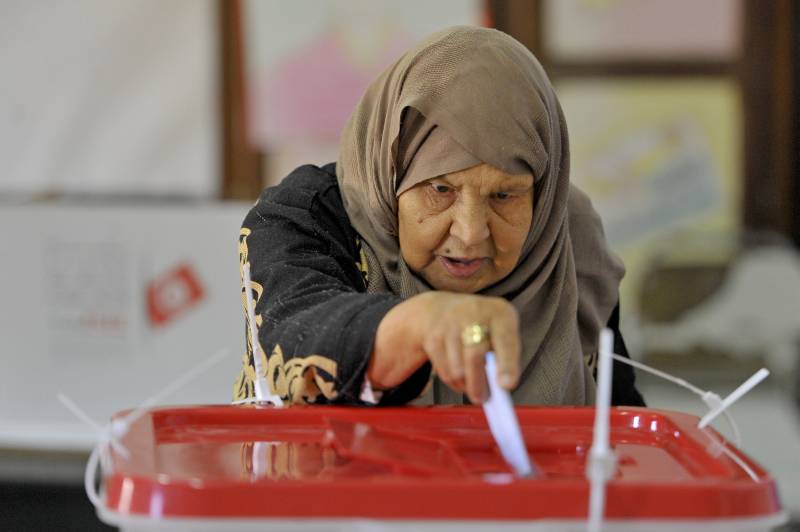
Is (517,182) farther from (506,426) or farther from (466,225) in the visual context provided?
(506,426)

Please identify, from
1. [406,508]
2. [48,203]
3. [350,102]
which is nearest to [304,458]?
[406,508]

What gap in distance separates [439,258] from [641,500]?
0.51m

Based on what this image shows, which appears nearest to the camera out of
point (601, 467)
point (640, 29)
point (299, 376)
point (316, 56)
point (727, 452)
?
point (601, 467)

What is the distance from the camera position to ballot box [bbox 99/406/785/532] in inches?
26.5

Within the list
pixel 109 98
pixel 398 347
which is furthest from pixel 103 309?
pixel 398 347

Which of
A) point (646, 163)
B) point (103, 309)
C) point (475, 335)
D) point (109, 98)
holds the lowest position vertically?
point (103, 309)

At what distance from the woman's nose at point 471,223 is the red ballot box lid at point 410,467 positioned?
22cm

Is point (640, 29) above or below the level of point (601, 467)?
above

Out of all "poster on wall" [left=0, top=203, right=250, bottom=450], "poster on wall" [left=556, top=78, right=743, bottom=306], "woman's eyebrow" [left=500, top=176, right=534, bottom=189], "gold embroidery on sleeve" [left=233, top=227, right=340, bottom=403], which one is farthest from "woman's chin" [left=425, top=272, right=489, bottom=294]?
"poster on wall" [left=556, top=78, right=743, bottom=306]

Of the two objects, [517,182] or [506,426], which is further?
[517,182]

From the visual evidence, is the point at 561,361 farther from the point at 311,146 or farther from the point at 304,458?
the point at 311,146

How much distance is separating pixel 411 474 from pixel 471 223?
0.40 metres

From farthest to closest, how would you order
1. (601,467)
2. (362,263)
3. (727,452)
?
(362,263), (727,452), (601,467)

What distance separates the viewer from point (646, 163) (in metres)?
3.45
